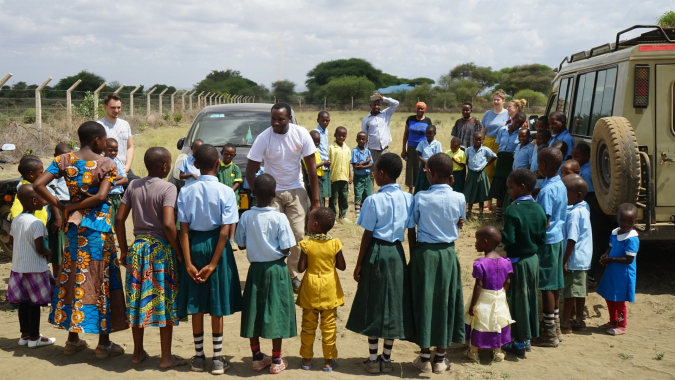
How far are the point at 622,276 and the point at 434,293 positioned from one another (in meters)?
2.06

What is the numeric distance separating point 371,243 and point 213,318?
4.13 ft

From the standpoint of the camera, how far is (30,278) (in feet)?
16.4

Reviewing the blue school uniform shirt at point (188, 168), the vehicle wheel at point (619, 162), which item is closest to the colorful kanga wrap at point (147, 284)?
the blue school uniform shirt at point (188, 168)

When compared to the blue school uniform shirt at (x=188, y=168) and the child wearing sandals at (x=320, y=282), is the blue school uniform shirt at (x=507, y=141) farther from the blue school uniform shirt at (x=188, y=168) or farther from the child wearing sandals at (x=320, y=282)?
the child wearing sandals at (x=320, y=282)

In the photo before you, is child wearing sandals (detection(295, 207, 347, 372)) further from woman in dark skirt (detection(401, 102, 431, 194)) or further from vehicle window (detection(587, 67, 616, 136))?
woman in dark skirt (detection(401, 102, 431, 194))

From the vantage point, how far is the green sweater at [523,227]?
4.72m

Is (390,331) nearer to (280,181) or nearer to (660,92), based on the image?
(280,181)

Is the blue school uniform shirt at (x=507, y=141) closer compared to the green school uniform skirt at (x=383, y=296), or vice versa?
the green school uniform skirt at (x=383, y=296)

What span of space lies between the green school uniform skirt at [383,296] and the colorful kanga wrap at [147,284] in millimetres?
1396

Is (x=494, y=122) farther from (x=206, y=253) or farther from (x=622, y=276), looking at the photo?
(x=206, y=253)

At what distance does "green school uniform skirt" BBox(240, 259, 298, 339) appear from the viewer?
4355 mm

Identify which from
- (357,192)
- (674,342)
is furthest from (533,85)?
(674,342)

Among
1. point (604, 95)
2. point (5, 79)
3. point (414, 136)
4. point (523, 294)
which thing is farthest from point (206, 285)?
point (5, 79)

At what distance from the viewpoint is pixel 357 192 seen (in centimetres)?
959
